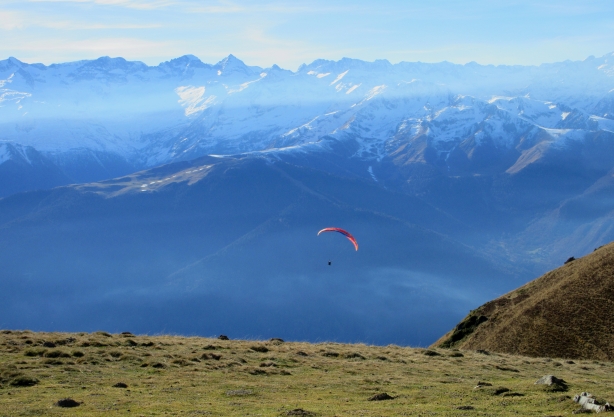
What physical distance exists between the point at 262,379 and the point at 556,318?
43.9 metres

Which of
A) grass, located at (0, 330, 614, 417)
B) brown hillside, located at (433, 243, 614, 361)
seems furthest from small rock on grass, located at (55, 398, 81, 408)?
brown hillside, located at (433, 243, 614, 361)

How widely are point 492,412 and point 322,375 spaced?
14.7m

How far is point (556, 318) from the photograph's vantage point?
74.1 metres

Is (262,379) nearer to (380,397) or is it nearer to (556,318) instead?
(380,397)

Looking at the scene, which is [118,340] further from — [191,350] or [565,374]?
[565,374]

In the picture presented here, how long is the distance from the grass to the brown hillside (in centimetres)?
957

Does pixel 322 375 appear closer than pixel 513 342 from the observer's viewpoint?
Yes

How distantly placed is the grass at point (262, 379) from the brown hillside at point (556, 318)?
31.4 ft

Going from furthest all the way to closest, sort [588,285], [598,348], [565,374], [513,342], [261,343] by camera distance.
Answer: [588,285] < [513,342] < [598,348] < [261,343] < [565,374]

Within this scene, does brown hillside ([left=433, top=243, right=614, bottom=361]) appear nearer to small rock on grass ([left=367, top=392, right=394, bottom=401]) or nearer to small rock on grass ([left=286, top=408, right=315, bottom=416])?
small rock on grass ([left=367, top=392, right=394, bottom=401])

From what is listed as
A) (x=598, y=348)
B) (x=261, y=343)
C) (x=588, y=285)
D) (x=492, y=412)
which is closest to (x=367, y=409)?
(x=492, y=412)

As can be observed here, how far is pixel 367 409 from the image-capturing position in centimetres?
3347

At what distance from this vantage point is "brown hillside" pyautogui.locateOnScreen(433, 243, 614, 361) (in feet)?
228

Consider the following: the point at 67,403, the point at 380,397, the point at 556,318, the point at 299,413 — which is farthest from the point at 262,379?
the point at 556,318
